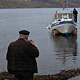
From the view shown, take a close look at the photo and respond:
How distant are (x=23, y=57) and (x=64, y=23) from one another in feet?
108

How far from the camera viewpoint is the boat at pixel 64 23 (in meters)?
40.3

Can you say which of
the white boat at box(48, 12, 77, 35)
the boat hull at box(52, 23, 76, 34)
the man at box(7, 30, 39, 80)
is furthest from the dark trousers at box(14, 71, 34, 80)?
the boat hull at box(52, 23, 76, 34)

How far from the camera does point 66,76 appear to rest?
524 inches

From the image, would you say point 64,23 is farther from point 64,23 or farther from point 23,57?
point 23,57

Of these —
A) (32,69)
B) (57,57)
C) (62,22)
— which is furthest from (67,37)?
(32,69)

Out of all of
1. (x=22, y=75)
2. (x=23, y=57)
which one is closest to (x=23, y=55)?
(x=23, y=57)

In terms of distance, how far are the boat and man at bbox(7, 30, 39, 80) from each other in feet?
107

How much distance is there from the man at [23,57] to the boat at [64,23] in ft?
107

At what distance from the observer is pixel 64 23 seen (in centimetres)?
4012

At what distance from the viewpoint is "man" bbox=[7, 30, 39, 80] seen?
7.61 m

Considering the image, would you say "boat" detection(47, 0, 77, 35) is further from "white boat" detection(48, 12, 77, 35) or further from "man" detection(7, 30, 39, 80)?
"man" detection(7, 30, 39, 80)

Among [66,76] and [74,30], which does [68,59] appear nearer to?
[66,76]

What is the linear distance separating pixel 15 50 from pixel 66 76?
615 cm

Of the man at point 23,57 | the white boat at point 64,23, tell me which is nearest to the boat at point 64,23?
the white boat at point 64,23
